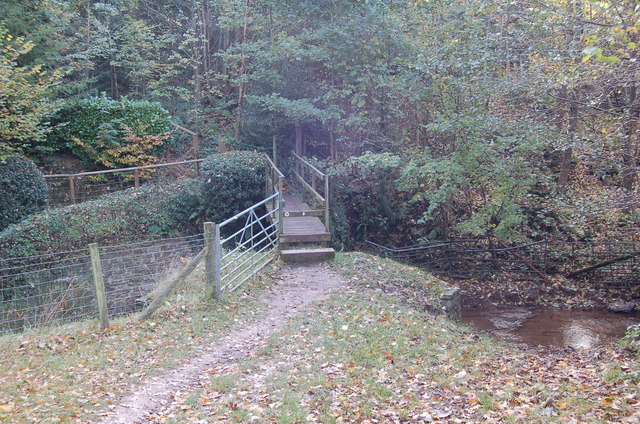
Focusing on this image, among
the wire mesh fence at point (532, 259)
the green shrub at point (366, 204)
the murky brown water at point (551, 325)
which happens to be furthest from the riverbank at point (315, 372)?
the green shrub at point (366, 204)

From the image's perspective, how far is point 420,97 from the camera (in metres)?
14.7

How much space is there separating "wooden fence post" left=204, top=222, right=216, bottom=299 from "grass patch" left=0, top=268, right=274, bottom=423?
0.22m

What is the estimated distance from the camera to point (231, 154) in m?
15.9

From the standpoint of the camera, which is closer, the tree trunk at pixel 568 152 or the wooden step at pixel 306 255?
the wooden step at pixel 306 255

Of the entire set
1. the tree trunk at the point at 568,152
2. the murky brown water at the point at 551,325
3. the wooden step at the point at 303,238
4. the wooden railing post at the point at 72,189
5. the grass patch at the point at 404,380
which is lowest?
the murky brown water at the point at 551,325

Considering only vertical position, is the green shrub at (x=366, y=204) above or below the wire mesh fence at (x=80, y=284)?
above

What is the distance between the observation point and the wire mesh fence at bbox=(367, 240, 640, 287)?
45.2 ft

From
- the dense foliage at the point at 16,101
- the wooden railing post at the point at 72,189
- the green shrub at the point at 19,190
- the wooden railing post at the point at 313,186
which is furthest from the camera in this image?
the wooden railing post at the point at 72,189

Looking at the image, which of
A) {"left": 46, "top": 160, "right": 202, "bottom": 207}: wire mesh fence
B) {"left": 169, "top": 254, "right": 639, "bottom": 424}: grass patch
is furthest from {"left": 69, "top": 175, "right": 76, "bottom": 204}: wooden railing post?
{"left": 169, "top": 254, "right": 639, "bottom": 424}: grass patch

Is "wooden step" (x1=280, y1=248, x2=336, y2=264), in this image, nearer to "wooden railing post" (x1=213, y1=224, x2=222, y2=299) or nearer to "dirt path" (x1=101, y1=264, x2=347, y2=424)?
"dirt path" (x1=101, y1=264, x2=347, y2=424)

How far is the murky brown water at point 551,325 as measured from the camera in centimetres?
1000

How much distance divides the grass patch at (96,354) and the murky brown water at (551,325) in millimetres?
5420

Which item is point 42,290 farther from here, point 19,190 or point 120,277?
point 19,190

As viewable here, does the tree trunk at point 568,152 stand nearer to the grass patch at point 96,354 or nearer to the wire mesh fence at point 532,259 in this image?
the wire mesh fence at point 532,259
